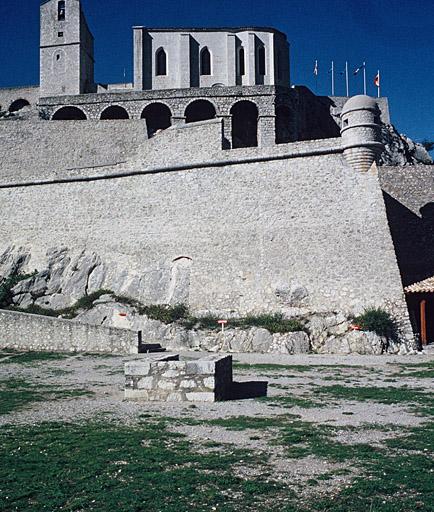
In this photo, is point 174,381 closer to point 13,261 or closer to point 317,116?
point 13,261

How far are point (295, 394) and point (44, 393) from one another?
15.2 ft

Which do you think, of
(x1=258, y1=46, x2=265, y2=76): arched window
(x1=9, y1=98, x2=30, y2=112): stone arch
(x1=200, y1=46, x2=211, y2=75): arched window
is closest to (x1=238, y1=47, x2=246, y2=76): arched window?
(x1=258, y1=46, x2=265, y2=76): arched window

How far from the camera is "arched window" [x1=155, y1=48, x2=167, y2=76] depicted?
36469 mm

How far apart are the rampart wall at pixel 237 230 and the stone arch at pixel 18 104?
16.5 metres

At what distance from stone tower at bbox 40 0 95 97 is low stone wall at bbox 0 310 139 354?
66.6 feet

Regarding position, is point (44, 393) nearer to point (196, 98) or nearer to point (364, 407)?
point (364, 407)

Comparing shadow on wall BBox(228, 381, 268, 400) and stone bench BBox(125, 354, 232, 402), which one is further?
shadow on wall BBox(228, 381, 268, 400)

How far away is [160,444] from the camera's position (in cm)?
661

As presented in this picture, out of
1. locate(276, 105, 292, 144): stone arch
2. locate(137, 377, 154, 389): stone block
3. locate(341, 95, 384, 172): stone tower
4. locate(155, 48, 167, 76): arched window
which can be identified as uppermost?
locate(155, 48, 167, 76): arched window

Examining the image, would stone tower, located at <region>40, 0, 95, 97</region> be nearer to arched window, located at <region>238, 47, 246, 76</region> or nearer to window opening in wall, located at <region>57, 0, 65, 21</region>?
window opening in wall, located at <region>57, 0, 65, 21</region>

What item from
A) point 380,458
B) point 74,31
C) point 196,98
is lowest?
point 380,458

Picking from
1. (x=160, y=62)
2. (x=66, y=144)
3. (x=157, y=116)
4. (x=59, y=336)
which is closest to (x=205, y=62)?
(x=160, y=62)

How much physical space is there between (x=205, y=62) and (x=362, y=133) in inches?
814

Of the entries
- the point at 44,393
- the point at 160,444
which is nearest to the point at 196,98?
the point at 44,393
